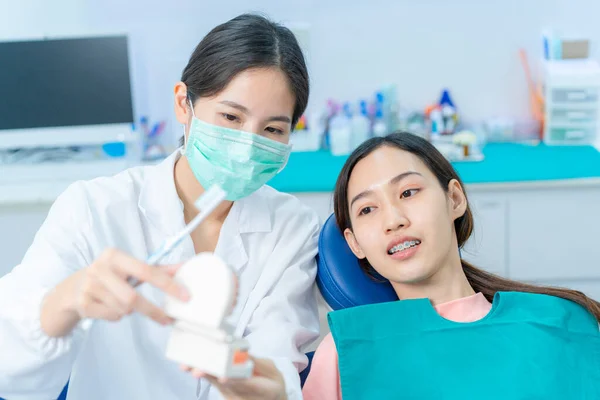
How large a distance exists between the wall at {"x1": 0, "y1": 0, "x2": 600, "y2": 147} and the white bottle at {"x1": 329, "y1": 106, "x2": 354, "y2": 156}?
22 cm

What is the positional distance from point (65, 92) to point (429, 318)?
2.12 meters

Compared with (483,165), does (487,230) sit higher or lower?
lower

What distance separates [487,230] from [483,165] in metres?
0.27

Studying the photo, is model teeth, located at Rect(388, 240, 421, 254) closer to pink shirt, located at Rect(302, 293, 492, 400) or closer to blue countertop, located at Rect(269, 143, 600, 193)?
pink shirt, located at Rect(302, 293, 492, 400)

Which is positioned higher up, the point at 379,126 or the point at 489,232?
the point at 379,126

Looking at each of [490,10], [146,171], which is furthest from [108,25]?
[146,171]

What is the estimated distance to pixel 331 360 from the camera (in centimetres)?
147

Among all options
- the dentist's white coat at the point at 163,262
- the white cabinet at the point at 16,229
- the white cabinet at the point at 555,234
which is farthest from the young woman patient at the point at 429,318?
the white cabinet at the point at 16,229

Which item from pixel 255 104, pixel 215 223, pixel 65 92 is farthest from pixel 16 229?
pixel 255 104

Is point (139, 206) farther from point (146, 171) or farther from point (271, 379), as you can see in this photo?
point (271, 379)

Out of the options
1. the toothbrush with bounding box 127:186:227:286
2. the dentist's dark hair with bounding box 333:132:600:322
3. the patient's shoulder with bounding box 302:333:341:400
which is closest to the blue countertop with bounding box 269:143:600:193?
the dentist's dark hair with bounding box 333:132:600:322

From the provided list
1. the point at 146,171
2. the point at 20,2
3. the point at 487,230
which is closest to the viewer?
the point at 146,171

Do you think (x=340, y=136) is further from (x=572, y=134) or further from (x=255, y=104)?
(x=255, y=104)

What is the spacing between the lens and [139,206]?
1.56 metres
